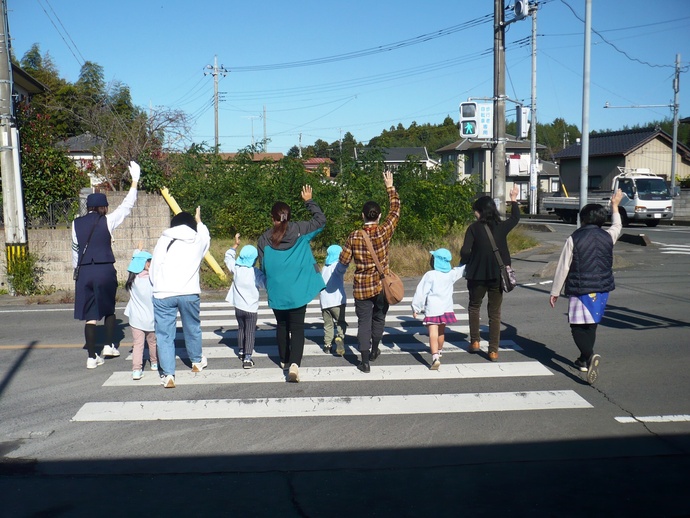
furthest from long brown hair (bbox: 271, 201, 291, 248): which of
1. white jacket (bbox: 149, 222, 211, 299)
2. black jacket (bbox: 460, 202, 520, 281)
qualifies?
black jacket (bbox: 460, 202, 520, 281)

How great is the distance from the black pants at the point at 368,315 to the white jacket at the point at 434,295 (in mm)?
375

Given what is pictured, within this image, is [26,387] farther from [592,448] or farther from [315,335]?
[592,448]

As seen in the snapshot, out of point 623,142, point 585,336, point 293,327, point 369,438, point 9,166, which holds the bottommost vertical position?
point 369,438

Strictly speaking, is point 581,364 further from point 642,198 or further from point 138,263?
point 642,198

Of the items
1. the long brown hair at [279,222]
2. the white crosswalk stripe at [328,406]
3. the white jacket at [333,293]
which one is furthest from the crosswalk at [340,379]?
the long brown hair at [279,222]

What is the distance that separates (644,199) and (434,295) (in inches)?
1030

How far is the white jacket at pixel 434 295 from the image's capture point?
24.5 feet

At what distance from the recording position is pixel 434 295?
7484mm

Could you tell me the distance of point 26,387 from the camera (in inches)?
280

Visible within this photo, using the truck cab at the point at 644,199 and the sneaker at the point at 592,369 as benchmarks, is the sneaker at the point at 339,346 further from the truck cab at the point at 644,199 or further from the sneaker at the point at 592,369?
the truck cab at the point at 644,199

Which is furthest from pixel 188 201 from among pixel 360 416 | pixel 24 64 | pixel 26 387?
pixel 24 64

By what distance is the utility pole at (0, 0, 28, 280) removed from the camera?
1263cm

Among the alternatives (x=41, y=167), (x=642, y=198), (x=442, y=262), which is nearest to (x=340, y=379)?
(x=442, y=262)

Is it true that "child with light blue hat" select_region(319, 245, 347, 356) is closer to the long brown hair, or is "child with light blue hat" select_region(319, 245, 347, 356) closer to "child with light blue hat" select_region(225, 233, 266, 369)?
"child with light blue hat" select_region(225, 233, 266, 369)
